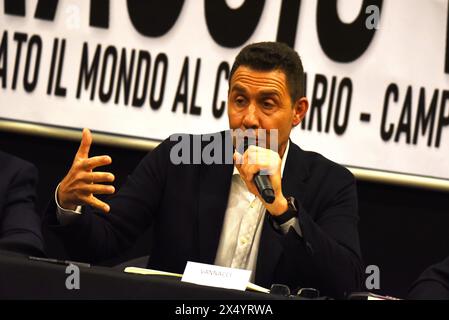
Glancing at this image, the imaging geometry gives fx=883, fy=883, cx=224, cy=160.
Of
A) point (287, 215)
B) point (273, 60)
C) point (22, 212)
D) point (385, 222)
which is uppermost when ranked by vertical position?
point (273, 60)

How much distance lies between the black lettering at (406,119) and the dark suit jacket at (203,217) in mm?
861

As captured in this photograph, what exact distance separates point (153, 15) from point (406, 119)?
50.3 inches

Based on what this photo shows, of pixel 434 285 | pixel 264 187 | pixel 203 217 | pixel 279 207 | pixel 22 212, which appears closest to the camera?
pixel 264 187

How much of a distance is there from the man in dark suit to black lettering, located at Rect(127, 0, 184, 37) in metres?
0.98

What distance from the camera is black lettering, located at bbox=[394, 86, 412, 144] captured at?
4.07 meters

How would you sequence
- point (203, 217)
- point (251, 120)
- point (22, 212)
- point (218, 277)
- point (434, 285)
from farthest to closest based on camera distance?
point (22, 212), point (203, 217), point (251, 120), point (434, 285), point (218, 277)

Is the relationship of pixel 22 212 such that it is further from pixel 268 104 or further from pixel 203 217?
pixel 268 104

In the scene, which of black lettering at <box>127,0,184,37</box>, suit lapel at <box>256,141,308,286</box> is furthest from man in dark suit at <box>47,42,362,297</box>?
black lettering at <box>127,0,184,37</box>

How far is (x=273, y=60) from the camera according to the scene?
312 centimetres

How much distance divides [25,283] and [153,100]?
2063 millimetres

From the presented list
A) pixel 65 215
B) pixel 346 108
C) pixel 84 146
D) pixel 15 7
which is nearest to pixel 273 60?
pixel 84 146

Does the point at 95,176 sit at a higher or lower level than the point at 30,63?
lower

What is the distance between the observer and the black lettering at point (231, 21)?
4117 millimetres

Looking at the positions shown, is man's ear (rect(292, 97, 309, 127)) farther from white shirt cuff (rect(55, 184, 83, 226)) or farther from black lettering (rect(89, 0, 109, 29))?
black lettering (rect(89, 0, 109, 29))
